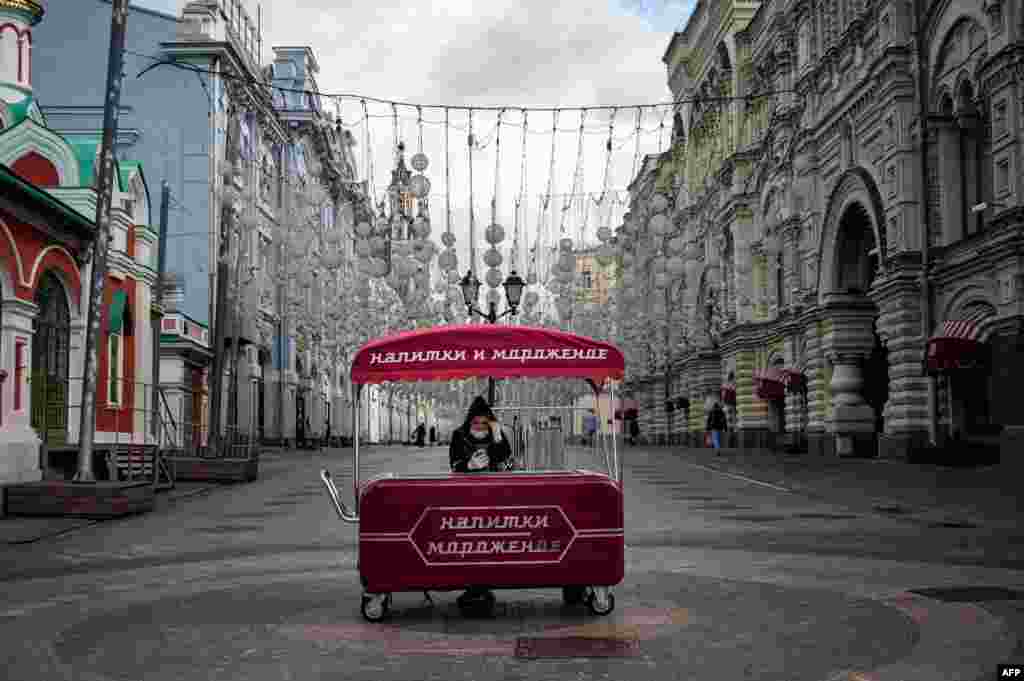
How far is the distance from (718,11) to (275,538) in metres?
51.9

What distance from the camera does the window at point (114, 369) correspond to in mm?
28703

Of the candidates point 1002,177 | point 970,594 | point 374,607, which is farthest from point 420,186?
point 970,594

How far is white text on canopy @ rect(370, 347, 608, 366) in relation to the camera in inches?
390

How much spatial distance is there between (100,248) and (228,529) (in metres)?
5.43

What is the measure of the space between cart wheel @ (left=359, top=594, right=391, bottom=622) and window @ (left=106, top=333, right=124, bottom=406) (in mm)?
20681

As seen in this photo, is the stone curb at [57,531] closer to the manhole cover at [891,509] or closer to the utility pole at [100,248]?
the utility pole at [100,248]

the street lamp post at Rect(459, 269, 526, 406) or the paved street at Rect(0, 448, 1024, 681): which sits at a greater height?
the street lamp post at Rect(459, 269, 526, 406)

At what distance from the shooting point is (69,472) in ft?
80.4

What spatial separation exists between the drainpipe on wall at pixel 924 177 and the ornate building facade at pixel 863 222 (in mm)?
58

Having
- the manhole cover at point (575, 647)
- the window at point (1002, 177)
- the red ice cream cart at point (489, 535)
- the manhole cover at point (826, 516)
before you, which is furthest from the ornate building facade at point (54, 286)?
the window at point (1002, 177)

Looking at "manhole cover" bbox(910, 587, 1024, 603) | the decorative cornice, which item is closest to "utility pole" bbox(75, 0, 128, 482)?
"manhole cover" bbox(910, 587, 1024, 603)

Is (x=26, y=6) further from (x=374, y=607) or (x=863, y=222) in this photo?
(x=374, y=607)

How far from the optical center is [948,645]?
7.96 m

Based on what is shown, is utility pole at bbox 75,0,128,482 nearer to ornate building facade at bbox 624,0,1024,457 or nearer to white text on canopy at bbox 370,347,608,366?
white text on canopy at bbox 370,347,608,366
